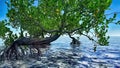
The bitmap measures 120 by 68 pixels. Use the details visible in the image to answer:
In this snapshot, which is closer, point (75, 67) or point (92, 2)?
point (75, 67)

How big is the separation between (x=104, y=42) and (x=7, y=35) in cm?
1427

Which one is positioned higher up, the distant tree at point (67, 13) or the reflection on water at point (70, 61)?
the distant tree at point (67, 13)

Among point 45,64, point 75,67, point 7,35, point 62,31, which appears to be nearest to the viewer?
point 75,67

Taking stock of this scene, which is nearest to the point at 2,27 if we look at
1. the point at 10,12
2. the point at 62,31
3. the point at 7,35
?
the point at 7,35

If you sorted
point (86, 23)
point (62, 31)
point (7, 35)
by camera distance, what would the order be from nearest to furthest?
point (86, 23)
point (62, 31)
point (7, 35)

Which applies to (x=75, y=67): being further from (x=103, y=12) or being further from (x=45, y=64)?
(x=103, y=12)

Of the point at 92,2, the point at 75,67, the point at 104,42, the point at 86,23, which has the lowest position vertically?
the point at 75,67

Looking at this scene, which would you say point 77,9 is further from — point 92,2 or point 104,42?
point 104,42

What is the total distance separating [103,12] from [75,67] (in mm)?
7732

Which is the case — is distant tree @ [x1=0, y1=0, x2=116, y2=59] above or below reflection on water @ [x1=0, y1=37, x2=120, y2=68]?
above

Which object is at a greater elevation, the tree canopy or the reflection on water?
the tree canopy

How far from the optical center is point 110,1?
28.4 meters

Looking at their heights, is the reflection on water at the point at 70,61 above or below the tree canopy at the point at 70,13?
below

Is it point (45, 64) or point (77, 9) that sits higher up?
point (77, 9)
